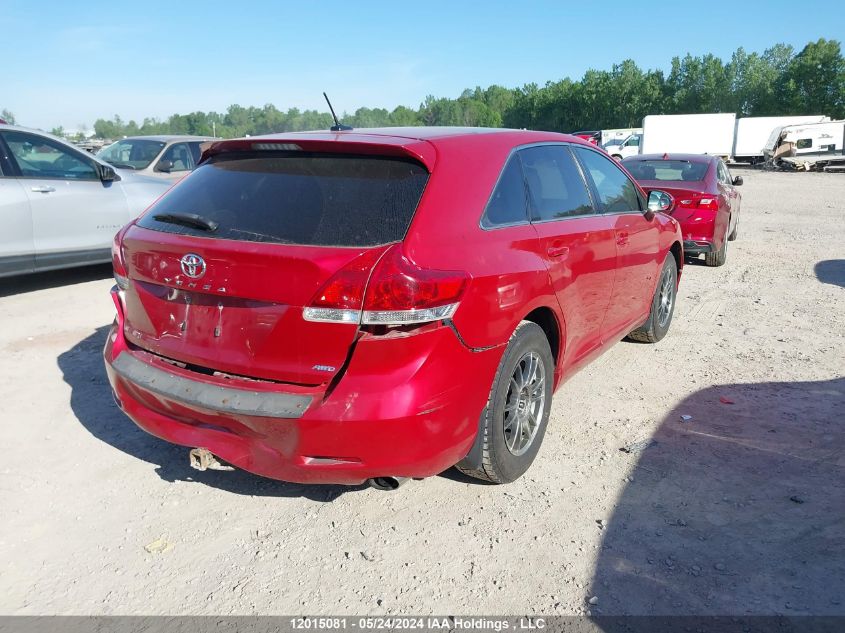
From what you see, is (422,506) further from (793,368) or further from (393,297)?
(793,368)

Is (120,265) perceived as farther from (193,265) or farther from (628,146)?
(628,146)

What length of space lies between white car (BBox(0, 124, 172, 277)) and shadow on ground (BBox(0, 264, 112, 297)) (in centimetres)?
53

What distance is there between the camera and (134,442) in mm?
3869

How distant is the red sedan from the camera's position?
8.87 m

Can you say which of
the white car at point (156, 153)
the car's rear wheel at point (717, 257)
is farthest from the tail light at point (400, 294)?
the white car at point (156, 153)

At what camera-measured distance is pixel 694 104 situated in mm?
70312

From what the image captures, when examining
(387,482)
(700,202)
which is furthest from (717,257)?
(387,482)

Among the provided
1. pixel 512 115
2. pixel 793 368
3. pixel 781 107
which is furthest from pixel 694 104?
pixel 793 368

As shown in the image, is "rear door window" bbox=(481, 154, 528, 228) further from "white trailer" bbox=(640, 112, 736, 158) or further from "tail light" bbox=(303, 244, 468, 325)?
"white trailer" bbox=(640, 112, 736, 158)

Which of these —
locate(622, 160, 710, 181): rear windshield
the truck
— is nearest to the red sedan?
locate(622, 160, 710, 181): rear windshield

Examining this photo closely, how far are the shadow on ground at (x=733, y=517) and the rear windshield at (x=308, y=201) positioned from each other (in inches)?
68.0

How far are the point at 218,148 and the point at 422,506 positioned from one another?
206 cm

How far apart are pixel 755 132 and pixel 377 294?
4254 centimetres

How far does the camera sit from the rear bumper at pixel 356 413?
262cm
